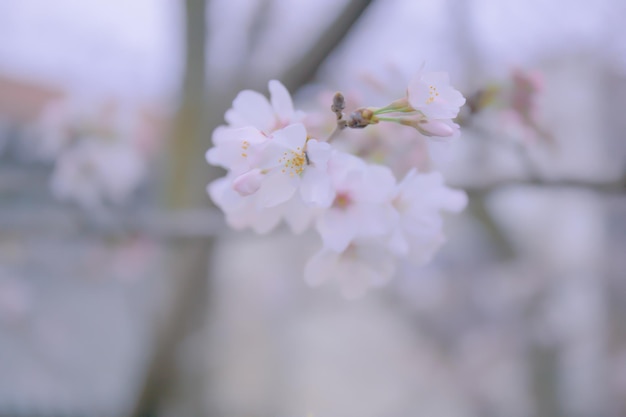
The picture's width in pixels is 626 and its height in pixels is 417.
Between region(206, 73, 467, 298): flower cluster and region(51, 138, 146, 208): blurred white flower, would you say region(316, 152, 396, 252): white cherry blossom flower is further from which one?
region(51, 138, 146, 208): blurred white flower

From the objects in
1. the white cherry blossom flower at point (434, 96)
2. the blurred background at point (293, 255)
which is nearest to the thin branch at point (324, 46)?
the blurred background at point (293, 255)

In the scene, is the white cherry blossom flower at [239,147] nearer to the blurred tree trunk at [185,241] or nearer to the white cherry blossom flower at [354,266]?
the white cherry blossom flower at [354,266]

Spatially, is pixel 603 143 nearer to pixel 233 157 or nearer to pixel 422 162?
pixel 422 162

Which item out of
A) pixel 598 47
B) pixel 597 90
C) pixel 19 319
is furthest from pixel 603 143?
pixel 19 319

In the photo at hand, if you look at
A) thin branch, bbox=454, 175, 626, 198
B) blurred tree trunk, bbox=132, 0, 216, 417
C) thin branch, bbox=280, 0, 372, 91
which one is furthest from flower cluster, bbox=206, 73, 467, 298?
blurred tree trunk, bbox=132, 0, 216, 417

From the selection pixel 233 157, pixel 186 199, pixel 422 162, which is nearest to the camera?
pixel 233 157

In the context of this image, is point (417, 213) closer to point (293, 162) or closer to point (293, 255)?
point (293, 162)
